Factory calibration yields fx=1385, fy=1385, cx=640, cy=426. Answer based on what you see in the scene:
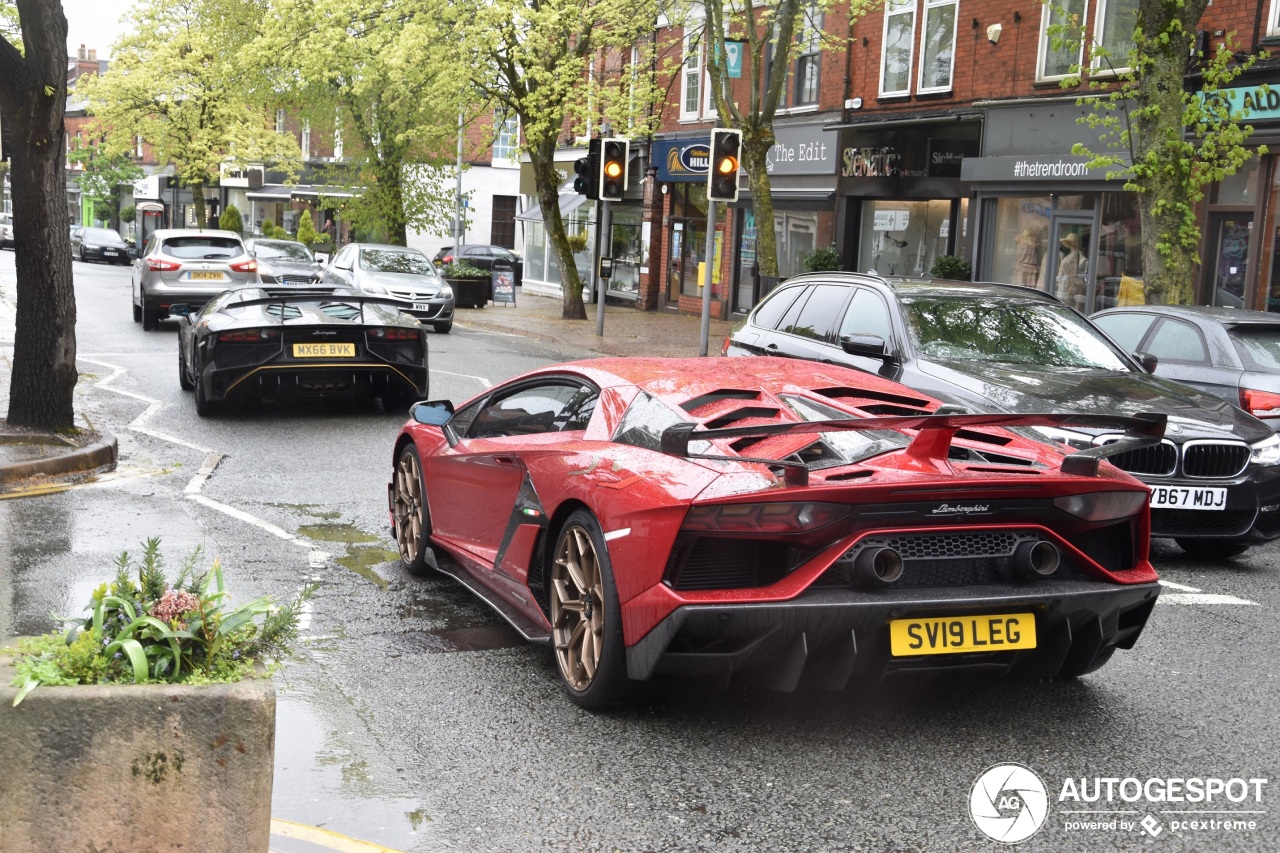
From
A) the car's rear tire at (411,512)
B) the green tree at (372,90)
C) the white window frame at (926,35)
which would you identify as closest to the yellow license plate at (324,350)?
the car's rear tire at (411,512)

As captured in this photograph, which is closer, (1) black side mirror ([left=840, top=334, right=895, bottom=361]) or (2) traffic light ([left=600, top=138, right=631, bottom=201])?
(1) black side mirror ([left=840, top=334, right=895, bottom=361])

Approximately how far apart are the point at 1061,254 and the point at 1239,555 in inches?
582

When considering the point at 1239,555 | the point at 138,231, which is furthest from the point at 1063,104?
the point at 138,231

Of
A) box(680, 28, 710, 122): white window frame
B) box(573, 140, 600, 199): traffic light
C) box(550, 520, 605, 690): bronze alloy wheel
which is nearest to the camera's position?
box(550, 520, 605, 690): bronze alloy wheel

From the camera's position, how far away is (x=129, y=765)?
3.28 m

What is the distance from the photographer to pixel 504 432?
6.48m

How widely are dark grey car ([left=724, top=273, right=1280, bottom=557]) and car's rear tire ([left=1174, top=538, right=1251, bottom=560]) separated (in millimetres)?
10

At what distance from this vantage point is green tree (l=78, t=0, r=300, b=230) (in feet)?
172

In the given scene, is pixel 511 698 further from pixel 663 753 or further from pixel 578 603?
pixel 663 753

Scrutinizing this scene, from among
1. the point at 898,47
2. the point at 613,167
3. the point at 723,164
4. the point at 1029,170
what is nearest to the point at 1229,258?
the point at 1029,170

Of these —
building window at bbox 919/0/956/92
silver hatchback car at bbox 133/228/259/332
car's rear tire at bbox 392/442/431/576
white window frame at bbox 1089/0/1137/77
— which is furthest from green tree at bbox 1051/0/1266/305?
silver hatchback car at bbox 133/228/259/332

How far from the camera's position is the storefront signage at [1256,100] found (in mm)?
18297

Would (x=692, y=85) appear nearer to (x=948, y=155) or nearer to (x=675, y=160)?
(x=675, y=160)

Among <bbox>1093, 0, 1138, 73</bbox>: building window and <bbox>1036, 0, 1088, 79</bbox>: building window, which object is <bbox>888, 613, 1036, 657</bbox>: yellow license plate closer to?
<bbox>1093, 0, 1138, 73</bbox>: building window
